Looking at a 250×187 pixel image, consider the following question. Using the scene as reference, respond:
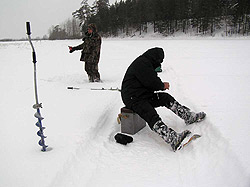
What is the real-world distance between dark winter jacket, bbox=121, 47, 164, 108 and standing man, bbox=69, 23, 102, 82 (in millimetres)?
4217

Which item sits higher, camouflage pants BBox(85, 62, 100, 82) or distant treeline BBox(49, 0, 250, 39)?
distant treeline BBox(49, 0, 250, 39)

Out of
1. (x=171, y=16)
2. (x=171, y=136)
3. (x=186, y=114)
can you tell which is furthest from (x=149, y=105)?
(x=171, y=16)

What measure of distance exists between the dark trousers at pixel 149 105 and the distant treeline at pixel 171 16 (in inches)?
1500

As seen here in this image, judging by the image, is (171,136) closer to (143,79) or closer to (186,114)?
(186,114)

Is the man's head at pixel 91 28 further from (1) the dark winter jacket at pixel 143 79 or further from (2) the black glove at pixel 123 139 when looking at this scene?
(2) the black glove at pixel 123 139

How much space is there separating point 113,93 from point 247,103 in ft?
11.4

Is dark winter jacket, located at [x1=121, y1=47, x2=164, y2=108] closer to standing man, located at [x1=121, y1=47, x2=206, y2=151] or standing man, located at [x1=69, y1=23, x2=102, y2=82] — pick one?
standing man, located at [x1=121, y1=47, x2=206, y2=151]

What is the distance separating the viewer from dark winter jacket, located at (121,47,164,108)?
3797 mm

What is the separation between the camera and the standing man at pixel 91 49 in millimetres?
7715

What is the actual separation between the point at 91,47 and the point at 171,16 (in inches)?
1790

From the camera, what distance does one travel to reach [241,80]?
7.04 metres

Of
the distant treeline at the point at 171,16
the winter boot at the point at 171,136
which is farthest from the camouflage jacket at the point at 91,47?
the distant treeline at the point at 171,16

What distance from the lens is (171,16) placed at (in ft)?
161

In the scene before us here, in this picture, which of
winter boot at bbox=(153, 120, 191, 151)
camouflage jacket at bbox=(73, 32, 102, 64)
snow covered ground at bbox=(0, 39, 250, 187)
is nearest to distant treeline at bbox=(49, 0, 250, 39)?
camouflage jacket at bbox=(73, 32, 102, 64)
